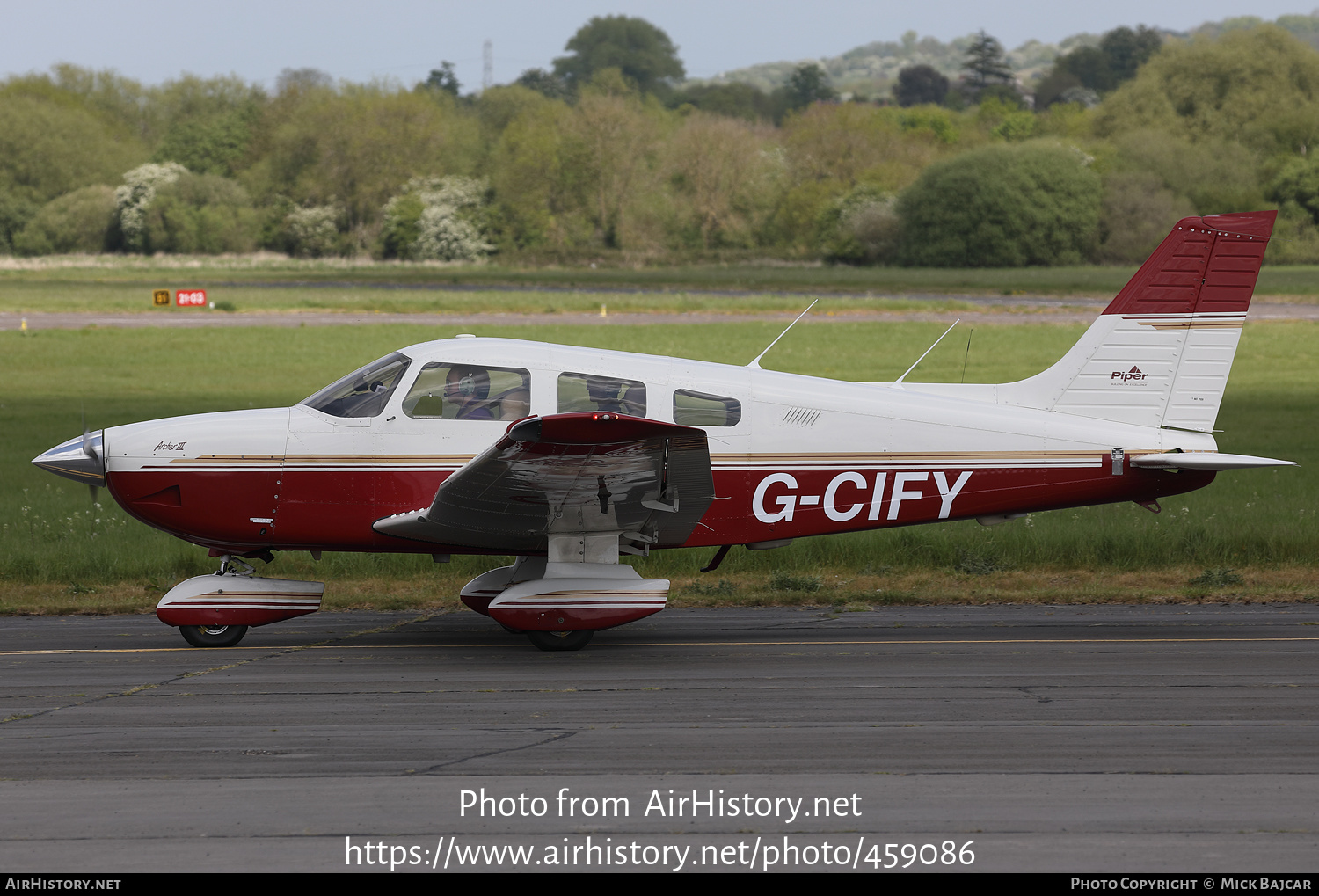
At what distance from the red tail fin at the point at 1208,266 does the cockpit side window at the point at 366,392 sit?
5.48 metres

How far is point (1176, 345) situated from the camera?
31.8ft

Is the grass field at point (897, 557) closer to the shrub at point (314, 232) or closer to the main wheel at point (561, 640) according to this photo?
the main wheel at point (561, 640)

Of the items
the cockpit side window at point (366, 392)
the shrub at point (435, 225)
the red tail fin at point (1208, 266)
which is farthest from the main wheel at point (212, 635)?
the shrub at point (435, 225)

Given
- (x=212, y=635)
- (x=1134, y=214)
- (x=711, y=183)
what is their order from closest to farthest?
(x=212, y=635), (x=1134, y=214), (x=711, y=183)

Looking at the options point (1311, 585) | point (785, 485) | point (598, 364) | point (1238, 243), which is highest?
point (1238, 243)

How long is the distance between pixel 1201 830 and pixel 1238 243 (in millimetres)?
5776

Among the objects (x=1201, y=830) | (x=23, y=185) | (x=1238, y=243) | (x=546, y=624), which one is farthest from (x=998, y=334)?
(x=23, y=185)

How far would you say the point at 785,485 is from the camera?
918cm

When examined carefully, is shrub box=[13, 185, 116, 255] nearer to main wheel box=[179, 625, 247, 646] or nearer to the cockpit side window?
main wheel box=[179, 625, 247, 646]

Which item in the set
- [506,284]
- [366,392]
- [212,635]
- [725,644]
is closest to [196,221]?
[506,284]

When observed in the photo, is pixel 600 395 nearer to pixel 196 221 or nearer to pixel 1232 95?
pixel 196 221

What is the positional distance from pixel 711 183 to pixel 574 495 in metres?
81.1

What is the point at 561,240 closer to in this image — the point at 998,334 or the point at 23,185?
the point at 23,185

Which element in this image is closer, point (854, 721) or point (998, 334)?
point (854, 721)
